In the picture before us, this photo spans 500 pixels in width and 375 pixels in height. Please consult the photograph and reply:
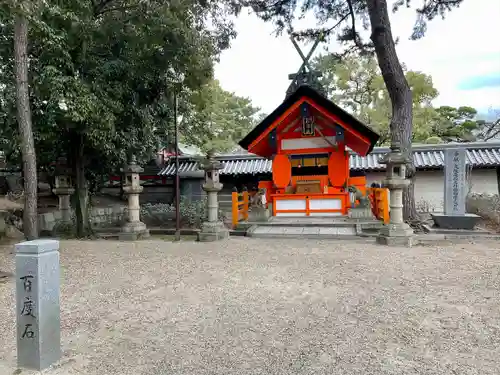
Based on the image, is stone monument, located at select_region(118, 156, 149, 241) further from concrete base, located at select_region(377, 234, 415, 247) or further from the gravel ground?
concrete base, located at select_region(377, 234, 415, 247)

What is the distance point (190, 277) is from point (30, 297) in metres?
2.86

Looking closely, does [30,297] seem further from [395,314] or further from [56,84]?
[56,84]

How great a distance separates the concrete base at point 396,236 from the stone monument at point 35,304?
6950 mm

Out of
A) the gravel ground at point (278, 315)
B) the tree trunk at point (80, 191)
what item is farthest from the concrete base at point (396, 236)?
the tree trunk at point (80, 191)

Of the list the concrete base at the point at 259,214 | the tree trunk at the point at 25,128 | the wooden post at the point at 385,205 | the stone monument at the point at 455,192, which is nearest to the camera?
the tree trunk at the point at 25,128

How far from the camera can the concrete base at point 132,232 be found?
10.0 metres

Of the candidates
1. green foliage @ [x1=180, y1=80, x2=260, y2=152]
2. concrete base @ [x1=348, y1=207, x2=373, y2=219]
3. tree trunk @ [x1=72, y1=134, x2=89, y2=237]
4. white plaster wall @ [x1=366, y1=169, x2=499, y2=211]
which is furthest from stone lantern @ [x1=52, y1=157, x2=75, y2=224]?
white plaster wall @ [x1=366, y1=169, x2=499, y2=211]

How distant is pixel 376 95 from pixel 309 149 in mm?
12291

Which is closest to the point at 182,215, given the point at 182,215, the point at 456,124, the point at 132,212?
the point at 182,215

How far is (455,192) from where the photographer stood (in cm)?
1008

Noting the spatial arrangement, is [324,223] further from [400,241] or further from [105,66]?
[105,66]

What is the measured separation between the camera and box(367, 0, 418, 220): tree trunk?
1070 centimetres

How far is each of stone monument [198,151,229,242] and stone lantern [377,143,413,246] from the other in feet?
12.3

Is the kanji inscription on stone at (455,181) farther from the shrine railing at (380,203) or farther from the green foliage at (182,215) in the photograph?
the green foliage at (182,215)
